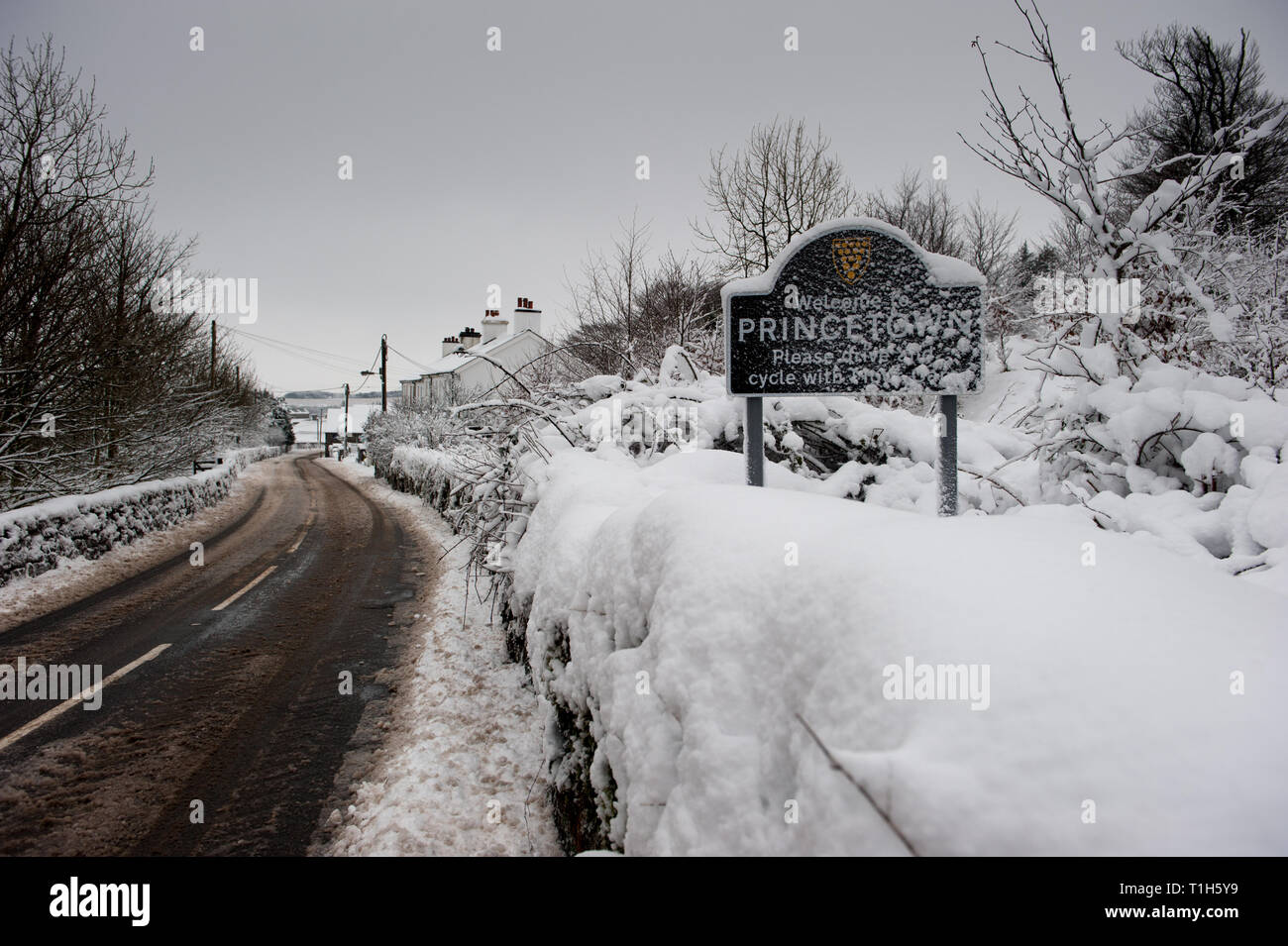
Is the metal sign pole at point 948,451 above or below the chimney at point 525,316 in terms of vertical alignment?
below

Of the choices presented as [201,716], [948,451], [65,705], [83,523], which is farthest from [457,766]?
[83,523]

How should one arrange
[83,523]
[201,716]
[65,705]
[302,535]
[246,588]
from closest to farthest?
[201,716] < [65,705] < [246,588] < [83,523] < [302,535]

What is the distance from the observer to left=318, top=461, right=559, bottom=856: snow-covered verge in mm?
3379

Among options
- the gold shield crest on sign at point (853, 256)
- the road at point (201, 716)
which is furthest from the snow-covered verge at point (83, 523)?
the gold shield crest on sign at point (853, 256)

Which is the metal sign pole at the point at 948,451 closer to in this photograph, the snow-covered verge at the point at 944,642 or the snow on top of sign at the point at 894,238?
the snow-covered verge at the point at 944,642

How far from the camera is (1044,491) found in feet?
15.7

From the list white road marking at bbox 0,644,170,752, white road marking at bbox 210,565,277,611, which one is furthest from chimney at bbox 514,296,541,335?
white road marking at bbox 0,644,170,752

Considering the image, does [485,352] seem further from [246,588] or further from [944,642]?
[944,642]

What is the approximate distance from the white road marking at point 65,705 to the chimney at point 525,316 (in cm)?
3497

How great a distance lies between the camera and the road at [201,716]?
3434 mm

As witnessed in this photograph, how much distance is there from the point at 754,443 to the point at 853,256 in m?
1.35

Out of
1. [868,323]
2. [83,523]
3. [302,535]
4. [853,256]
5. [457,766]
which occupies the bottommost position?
[457,766]

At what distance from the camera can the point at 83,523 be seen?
10344 mm
